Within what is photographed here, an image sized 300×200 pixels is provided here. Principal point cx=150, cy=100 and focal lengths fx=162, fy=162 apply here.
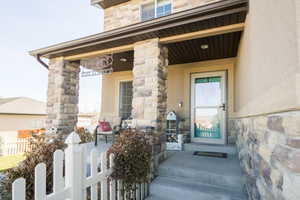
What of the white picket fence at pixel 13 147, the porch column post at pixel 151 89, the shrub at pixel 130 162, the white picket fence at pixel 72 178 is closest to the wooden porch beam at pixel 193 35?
the porch column post at pixel 151 89

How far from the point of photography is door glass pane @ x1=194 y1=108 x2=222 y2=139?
4.80 m

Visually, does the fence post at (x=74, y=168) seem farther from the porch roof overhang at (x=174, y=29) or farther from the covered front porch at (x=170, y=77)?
the porch roof overhang at (x=174, y=29)

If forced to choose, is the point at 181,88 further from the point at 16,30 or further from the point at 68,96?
the point at 16,30

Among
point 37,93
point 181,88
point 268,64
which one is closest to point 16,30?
point 181,88

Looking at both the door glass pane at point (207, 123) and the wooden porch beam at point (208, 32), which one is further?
the door glass pane at point (207, 123)

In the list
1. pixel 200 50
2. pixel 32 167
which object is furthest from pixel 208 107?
pixel 32 167

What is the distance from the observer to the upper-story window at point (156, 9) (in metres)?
5.10

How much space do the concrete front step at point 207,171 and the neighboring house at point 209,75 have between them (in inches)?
12.0

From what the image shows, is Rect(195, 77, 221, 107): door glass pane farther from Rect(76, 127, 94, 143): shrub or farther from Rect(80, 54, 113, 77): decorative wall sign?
Rect(76, 127, 94, 143): shrub

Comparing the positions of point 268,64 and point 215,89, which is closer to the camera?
point 268,64

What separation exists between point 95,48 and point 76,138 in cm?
275

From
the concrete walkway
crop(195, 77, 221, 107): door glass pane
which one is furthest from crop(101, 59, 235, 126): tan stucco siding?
the concrete walkway

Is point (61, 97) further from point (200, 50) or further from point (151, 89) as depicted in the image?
point (200, 50)

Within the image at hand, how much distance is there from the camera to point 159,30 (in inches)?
117
